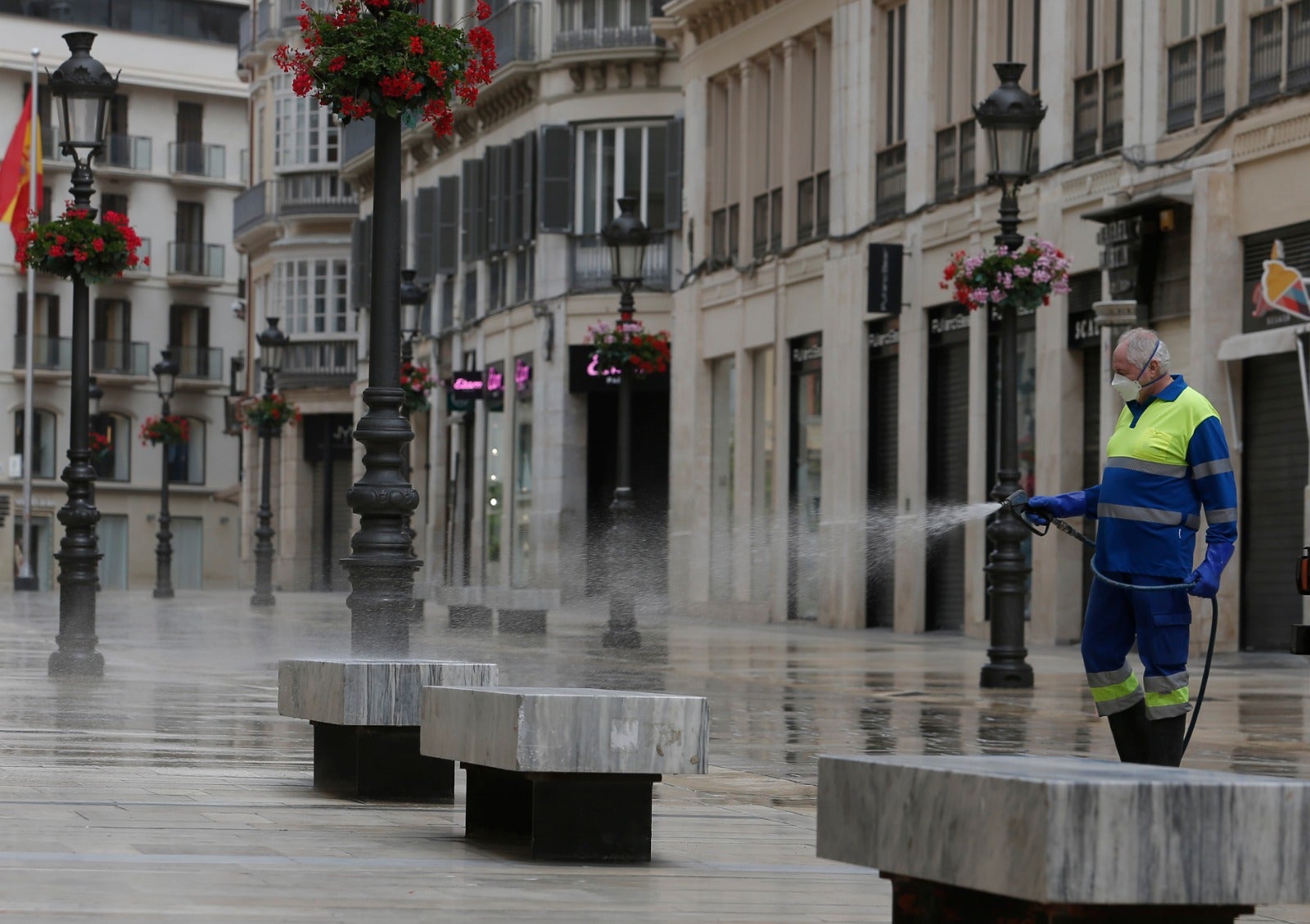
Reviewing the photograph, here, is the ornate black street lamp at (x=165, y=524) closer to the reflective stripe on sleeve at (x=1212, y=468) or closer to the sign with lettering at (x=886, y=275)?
the sign with lettering at (x=886, y=275)

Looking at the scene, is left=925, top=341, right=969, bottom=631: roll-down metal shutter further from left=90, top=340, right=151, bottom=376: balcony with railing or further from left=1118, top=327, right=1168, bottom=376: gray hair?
left=90, top=340, right=151, bottom=376: balcony with railing

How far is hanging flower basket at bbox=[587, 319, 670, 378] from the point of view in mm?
33812

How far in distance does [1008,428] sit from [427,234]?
39.7 metres

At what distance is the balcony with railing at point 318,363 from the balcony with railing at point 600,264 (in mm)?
20227

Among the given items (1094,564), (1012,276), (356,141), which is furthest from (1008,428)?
(356,141)

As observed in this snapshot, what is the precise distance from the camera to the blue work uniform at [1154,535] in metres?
9.57

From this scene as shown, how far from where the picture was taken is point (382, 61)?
1462cm

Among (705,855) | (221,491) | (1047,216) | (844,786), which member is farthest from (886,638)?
(221,491)

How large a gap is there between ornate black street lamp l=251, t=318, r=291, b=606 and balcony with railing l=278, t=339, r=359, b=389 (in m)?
10.4

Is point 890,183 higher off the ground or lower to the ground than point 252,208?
lower

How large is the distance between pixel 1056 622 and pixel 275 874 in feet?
78.4

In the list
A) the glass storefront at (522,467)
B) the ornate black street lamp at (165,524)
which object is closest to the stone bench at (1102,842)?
the glass storefront at (522,467)

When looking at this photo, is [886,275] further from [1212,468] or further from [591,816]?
[591,816]

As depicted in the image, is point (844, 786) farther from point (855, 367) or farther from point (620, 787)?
point (855, 367)
